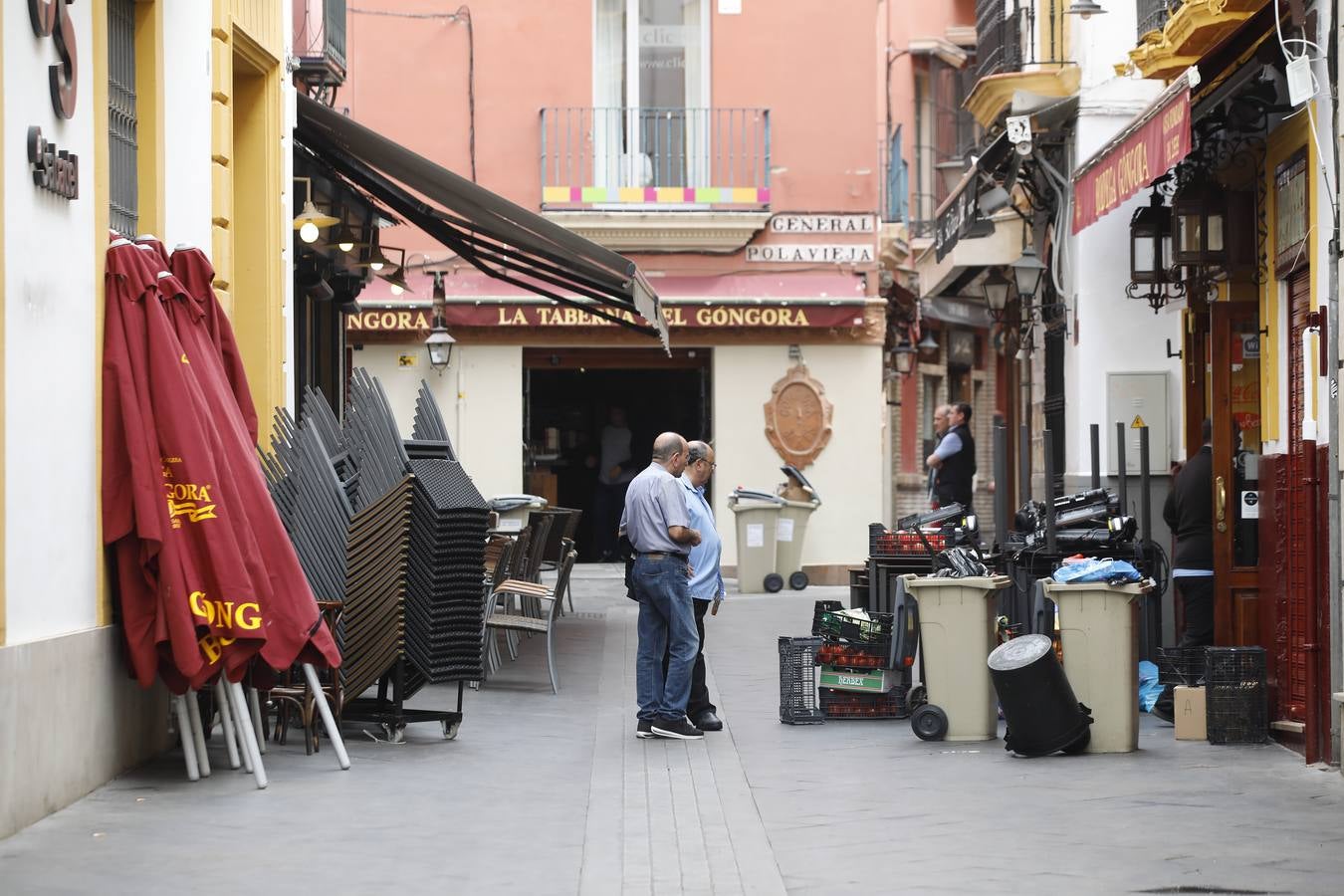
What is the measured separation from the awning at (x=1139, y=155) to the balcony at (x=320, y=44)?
21.4 ft

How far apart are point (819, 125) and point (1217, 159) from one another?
39.0 feet

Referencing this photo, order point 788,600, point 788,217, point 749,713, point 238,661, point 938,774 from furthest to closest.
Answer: point 788,217 → point 788,600 → point 749,713 → point 938,774 → point 238,661

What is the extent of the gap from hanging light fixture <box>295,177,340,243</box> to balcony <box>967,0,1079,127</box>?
6388 mm

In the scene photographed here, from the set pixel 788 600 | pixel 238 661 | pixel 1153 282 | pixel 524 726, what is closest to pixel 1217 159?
pixel 1153 282

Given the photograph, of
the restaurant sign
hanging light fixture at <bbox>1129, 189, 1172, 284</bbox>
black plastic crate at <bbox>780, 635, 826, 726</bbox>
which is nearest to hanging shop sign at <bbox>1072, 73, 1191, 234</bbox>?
hanging light fixture at <bbox>1129, 189, 1172, 284</bbox>

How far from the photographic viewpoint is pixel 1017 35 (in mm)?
18484

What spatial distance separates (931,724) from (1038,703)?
97 centimetres

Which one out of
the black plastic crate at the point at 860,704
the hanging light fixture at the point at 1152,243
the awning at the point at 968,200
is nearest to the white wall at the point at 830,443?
the awning at the point at 968,200

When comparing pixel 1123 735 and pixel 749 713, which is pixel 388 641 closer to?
pixel 749 713

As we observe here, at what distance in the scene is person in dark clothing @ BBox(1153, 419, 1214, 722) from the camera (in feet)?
42.1

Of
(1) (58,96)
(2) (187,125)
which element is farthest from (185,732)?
(2) (187,125)

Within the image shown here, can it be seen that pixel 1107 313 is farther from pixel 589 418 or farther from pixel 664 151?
pixel 589 418

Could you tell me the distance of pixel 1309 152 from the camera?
10.4 m

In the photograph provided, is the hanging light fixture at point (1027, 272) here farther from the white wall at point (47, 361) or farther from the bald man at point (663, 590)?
the white wall at point (47, 361)
